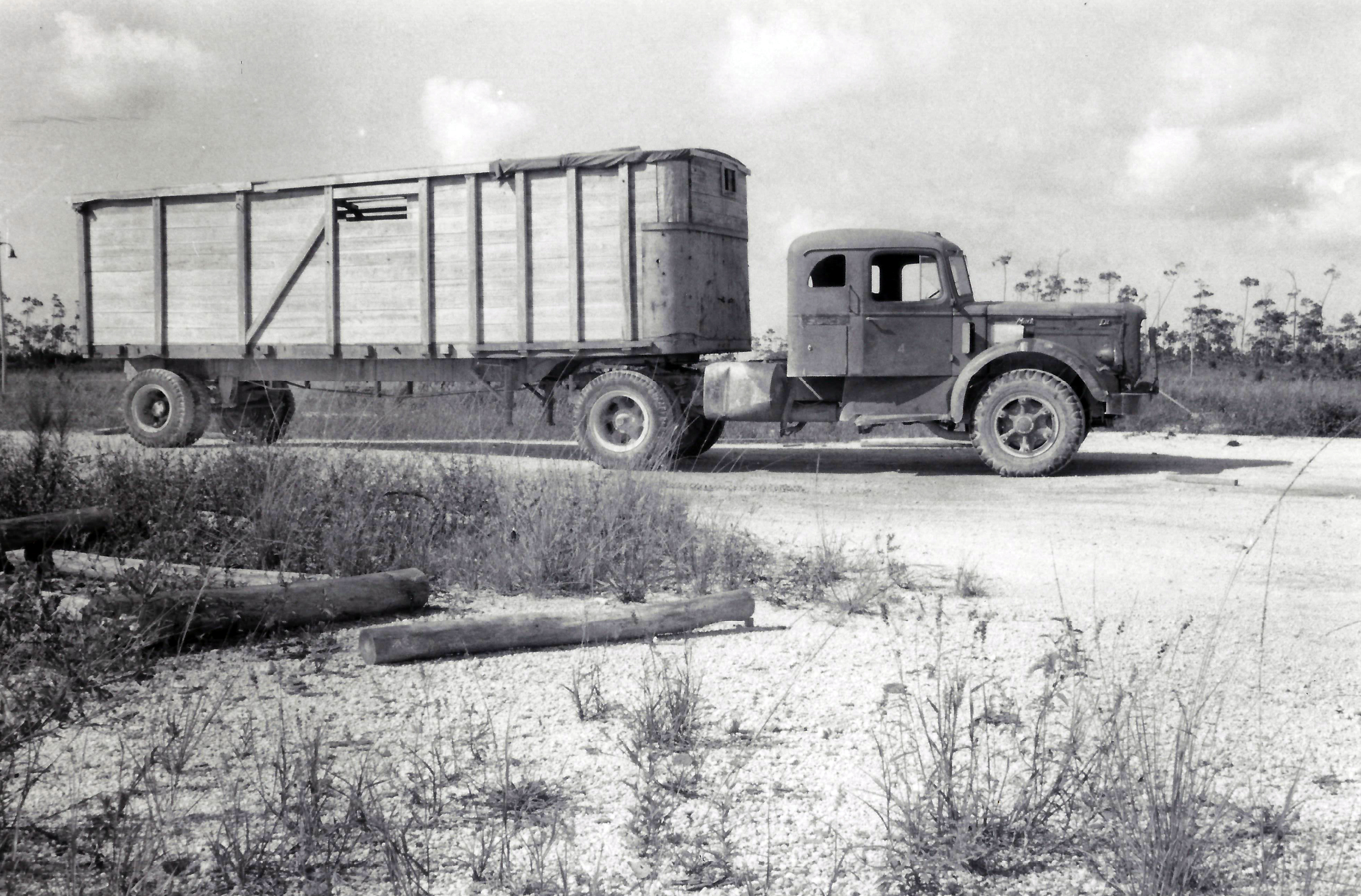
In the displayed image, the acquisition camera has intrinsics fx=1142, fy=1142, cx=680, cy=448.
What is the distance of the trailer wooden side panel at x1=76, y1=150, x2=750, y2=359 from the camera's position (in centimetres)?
1043

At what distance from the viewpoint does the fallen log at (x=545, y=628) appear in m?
4.18

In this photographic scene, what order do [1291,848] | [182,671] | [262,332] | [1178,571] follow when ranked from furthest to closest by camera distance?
[262,332] → [1178,571] → [182,671] → [1291,848]

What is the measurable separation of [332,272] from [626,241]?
Answer: 3334 mm

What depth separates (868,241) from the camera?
991cm

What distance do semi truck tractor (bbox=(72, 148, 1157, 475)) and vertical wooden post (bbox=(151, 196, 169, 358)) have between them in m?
0.03

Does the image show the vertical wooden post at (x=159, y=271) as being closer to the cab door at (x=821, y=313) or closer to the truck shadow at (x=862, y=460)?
the truck shadow at (x=862, y=460)

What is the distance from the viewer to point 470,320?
436 inches

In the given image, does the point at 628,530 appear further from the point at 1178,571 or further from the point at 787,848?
the point at 787,848

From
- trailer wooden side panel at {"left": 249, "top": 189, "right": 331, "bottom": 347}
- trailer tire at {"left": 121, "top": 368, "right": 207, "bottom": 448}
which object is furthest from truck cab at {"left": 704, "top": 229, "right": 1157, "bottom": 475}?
trailer tire at {"left": 121, "top": 368, "right": 207, "bottom": 448}

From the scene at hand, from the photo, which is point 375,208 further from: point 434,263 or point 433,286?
point 433,286

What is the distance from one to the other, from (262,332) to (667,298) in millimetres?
4700

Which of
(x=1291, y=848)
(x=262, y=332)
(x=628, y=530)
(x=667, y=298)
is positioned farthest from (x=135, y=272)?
(x=1291, y=848)

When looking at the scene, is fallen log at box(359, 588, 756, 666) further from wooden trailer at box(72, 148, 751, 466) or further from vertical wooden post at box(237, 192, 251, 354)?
vertical wooden post at box(237, 192, 251, 354)

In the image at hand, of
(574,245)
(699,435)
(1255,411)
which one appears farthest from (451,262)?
(1255,411)
